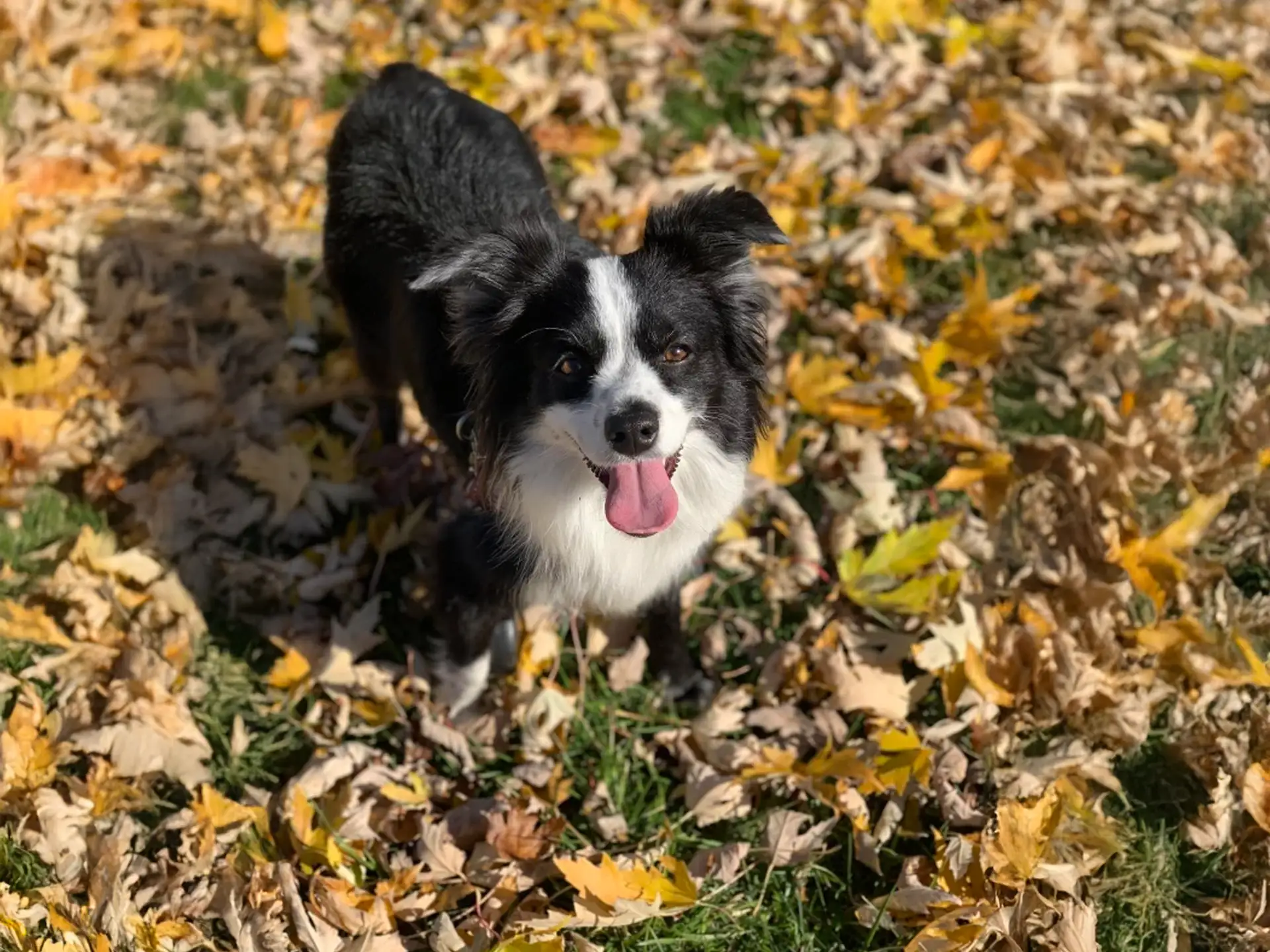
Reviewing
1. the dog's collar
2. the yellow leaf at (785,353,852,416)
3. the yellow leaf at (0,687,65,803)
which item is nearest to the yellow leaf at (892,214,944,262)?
the yellow leaf at (785,353,852,416)

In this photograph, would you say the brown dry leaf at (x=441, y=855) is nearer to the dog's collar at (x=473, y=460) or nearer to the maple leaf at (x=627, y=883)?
the maple leaf at (x=627, y=883)

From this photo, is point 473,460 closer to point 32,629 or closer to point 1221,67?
point 32,629

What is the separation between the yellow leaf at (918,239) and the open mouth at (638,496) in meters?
2.29

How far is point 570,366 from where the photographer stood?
2.59 m

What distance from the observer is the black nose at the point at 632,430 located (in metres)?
2.40

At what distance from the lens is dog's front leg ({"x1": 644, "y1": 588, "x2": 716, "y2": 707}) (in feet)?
10.7

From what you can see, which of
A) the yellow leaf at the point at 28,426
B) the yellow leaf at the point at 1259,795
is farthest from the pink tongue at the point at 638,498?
the yellow leaf at the point at 28,426

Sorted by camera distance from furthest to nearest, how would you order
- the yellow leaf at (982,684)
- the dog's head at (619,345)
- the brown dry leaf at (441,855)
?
the yellow leaf at (982,684) → the brown dry leaf at (441,855) → the dog's head at (619,345)

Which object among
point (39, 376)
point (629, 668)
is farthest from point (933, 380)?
point (39, 376)

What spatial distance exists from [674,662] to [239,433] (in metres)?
1.89

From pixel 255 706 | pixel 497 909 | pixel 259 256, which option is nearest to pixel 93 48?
Result: pixel 259 256

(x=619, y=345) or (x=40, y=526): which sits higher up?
(x=619, y=345)

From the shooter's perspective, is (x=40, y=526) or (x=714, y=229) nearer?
(x=714, y=229)

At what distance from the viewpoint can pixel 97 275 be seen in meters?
4.08
